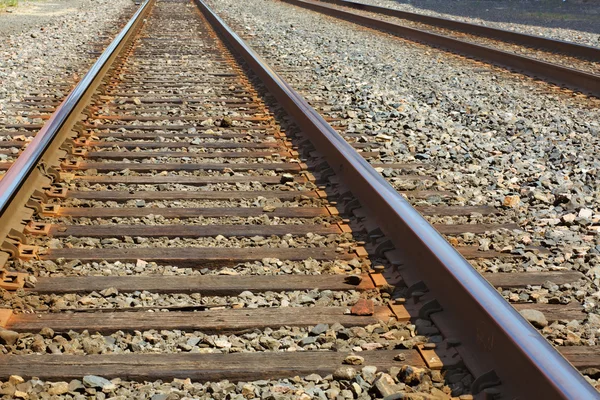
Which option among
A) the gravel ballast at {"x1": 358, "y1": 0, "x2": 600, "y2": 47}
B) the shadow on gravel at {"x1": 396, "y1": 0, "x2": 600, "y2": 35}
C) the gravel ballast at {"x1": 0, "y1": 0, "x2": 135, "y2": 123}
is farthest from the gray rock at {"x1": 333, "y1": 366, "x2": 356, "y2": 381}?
the shadow on gravel at {"x1": 396, "y1": 0, "x2": 600, "y2": 35}

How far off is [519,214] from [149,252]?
2.13m

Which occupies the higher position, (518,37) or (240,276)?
(518,37)

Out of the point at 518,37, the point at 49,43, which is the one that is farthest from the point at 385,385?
the point at 518,37

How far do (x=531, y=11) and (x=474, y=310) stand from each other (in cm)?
2248

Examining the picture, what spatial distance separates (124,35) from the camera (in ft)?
39.4

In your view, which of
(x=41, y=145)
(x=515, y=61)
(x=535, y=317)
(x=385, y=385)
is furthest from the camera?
(x=515, y=61)

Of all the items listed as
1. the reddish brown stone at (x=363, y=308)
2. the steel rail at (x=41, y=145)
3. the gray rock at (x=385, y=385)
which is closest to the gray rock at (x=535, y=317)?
the reddish brown stone at (x=363, y=308)

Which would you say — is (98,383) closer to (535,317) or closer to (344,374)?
(344,374)

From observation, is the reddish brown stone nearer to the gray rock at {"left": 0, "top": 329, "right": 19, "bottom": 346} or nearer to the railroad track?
the railroad track

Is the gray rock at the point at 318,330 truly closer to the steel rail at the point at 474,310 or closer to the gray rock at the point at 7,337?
the steel rail at the point at 474,310

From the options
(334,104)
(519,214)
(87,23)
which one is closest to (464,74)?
(334,104)

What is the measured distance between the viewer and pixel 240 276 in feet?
10.8

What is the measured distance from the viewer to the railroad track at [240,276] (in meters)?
2.51

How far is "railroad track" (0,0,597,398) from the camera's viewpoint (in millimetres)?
2512
